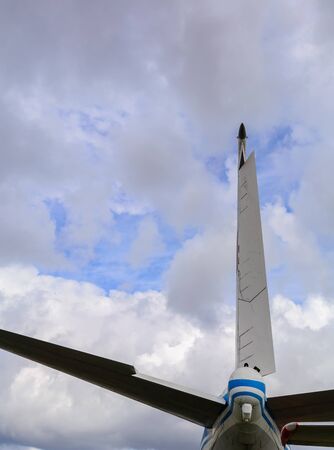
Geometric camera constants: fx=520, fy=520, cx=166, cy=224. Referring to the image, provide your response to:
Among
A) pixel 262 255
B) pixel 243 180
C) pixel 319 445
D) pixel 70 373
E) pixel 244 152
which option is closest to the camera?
pixel 70 373

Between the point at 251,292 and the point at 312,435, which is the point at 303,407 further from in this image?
the point at 251,292

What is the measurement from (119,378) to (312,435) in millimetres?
4071

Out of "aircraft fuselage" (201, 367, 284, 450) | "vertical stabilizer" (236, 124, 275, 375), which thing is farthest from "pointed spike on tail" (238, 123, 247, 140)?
"aircraft fuselage" (201, 367, 284, 450)

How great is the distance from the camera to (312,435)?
34.2 ft

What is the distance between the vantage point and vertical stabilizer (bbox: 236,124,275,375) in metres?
15.7

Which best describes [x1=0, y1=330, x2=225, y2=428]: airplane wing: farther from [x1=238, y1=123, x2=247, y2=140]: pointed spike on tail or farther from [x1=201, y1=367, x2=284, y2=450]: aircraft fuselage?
[x1=238, y1=123, x2=247, y2=140]: pointed spike on tail

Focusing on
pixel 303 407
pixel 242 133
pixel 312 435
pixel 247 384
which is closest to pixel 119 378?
pixel 247 384

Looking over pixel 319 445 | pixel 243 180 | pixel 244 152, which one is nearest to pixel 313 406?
pixel 319 445

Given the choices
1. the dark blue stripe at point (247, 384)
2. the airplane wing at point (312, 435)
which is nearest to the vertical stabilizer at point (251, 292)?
the airplane wing at point (312, 435)

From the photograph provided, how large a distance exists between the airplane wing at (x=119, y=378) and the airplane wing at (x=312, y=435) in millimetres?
1409

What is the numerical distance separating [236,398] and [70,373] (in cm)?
323

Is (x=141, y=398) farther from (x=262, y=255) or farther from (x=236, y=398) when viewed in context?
(x=262, y=255)

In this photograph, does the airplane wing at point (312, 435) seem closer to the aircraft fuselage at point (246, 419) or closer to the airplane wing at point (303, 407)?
the airplane wing at point (303, 407)

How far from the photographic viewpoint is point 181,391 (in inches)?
397
